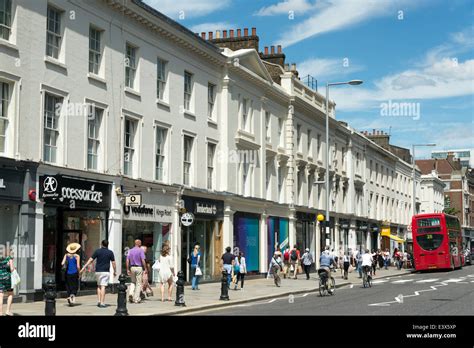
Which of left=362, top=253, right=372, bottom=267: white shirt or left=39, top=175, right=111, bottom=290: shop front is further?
left=362, top=253, right=372, bottom=267: white shirt

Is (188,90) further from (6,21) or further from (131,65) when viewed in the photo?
(6,21)

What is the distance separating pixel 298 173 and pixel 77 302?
25268 mm

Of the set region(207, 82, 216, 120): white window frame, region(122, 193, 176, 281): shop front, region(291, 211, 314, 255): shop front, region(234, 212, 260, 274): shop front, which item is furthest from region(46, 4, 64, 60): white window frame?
region(291, 211, 314, 255): shop front

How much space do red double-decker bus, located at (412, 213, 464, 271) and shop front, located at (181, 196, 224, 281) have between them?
16642 millimetres

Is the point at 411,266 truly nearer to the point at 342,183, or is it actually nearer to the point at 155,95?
the point at 342,183

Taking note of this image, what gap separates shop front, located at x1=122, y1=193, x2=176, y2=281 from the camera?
25.0 meters

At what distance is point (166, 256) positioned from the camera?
20.4m

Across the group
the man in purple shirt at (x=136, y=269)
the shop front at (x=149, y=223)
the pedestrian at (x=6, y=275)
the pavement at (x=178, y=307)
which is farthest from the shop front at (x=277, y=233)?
the pedestrian at (x=6, y=275)

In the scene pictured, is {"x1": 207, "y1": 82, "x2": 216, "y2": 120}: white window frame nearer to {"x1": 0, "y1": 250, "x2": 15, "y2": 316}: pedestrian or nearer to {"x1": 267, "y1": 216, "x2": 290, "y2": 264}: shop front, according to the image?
{"x1": 267, "y1": 216, "x2": 290, "y2": 264}: shop front

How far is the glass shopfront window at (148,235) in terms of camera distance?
25.1 metres

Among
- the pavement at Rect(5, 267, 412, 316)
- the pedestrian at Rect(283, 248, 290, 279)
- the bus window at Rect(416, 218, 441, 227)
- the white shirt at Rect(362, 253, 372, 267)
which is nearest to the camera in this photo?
the pavement at Rect(5, 267, 412, 316)

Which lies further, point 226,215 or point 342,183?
point 342,183
